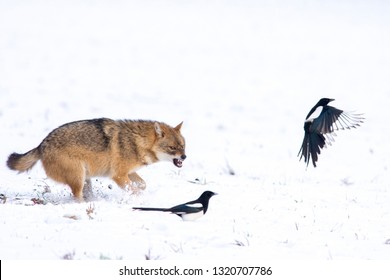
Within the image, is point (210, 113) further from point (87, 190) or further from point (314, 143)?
point (87, 190)

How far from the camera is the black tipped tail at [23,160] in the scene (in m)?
9.09

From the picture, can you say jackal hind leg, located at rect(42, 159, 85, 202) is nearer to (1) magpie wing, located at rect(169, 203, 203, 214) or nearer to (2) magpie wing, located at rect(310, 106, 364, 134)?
(1) magpie wing, located at rect(169, 203, 203, 214)

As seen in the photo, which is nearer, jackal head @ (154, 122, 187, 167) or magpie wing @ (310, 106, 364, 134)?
magpie wing @ (310, 106, 364, 134)

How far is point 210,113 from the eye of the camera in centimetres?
2286

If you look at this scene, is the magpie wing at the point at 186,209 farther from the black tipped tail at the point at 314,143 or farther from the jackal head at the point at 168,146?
the black tipped tail at the point at 314,143

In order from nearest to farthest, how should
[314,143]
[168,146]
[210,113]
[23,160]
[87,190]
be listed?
[23,160] → [87,190] → [168,146] → [314,143] → [210,113]

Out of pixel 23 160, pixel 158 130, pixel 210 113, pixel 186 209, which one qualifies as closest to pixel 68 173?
pixel 23 160

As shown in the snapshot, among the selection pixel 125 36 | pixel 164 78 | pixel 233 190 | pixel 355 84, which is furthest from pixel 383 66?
pixel 233 190

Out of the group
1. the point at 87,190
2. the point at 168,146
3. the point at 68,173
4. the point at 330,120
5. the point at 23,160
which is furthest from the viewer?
the point at 168,146

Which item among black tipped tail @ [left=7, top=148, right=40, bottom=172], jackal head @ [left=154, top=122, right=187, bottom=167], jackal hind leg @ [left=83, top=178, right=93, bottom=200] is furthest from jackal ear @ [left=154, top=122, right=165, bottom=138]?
black tipped tail @ [left=7, top=148, right=40, bottom=172]

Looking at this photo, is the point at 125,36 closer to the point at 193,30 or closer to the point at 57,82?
the point at 193,30

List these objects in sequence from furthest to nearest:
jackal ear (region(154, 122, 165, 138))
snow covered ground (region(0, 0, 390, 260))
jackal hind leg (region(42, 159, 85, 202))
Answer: jackal ear (region(154, 122, 165, 138)), jackal hind leg (region(42, 159, 85, 202)), snow covered ground (region(0, 0, 390, 260))

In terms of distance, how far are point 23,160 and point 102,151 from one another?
1138 millimetres

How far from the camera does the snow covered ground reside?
684 cm
